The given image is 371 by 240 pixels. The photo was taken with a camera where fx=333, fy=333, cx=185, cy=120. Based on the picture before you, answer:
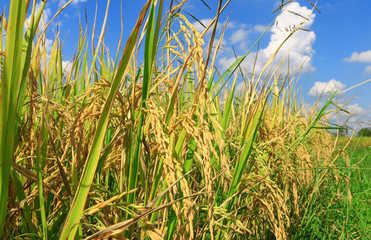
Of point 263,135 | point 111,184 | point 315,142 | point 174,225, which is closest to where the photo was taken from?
point 174,225

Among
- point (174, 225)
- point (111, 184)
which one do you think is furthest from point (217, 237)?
point (111, 184)

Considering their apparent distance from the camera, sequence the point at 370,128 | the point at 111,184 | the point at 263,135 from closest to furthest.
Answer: the point at 111,184 < the point at 263,135 < the point at 370,128

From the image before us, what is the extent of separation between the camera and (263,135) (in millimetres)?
1956

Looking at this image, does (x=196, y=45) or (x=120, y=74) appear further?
(x=196, y=45)

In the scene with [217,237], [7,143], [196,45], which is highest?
[196,45]

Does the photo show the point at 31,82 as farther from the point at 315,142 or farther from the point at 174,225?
the point at 315,142

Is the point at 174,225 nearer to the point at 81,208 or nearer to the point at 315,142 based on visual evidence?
the point at 81,208

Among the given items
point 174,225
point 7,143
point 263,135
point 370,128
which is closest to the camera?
point 7,143

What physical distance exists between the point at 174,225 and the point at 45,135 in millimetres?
558

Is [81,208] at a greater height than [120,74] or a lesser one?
lesser

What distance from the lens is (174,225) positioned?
1138 mm

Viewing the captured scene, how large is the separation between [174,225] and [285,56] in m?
1.35

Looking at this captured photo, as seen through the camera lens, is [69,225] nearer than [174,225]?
Yes

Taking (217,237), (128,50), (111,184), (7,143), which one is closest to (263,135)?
(217,237)
